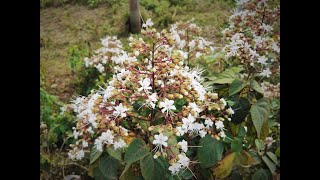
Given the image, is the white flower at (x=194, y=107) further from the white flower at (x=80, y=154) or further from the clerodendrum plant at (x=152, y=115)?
the white flower at (x=80, y=154)

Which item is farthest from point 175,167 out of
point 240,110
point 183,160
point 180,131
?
point 240,110

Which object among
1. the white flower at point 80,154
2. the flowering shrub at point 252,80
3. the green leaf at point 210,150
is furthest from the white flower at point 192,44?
the white flower at point 80,154

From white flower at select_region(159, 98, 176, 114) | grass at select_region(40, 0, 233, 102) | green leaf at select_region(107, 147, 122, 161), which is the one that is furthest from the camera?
grass at select_region(40, 0, 233, 102)

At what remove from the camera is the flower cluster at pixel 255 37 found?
6.27ft

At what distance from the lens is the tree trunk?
1985 mm

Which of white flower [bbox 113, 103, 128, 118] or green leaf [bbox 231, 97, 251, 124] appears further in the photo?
green leaf [bbox 231, 97, 251, 124]

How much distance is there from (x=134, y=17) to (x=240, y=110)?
0.59m

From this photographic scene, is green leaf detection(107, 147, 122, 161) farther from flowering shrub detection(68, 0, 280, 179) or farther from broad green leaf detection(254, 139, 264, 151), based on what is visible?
broad green leaf detection(254, 139, 264, 151)

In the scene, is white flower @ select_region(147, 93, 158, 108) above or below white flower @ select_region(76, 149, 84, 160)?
above

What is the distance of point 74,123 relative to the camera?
2020 mm

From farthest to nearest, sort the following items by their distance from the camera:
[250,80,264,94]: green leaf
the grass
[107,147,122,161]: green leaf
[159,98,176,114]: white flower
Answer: the grass → [250,80,264,94]: green leaf → [107,147,122,161]: green leaf → [159,98,176,114]: white flower

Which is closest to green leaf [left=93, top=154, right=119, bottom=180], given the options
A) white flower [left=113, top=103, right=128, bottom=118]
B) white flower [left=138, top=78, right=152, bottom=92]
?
white flower [left=113, top=103, right=128, bottom=118]
